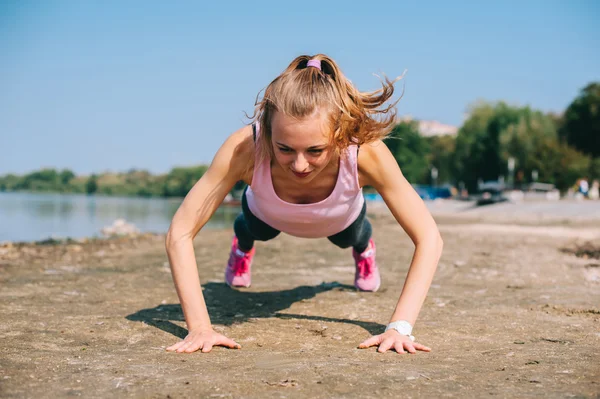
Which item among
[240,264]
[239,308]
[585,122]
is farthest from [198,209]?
[585,122]


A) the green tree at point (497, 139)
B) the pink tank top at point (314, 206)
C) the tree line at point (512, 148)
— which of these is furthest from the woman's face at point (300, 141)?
the green tree at point (497, 139)

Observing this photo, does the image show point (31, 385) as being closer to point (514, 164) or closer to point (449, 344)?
point (449, 344)

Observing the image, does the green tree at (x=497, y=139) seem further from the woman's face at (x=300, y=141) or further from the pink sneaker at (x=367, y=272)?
Answer: the woman's face at (x=300, y=141)

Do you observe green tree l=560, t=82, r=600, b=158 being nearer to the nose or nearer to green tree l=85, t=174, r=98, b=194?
the nose

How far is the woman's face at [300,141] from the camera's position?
9.35 feet

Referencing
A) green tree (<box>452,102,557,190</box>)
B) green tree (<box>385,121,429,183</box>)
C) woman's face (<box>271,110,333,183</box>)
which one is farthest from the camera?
green tree (<box>385,121,429,183</box>)

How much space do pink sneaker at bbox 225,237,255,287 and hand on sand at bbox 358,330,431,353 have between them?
6.94ft

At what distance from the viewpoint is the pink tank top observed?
3426 millimetres

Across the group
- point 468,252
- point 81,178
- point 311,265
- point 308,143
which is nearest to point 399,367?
point 308,143

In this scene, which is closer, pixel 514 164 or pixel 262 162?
pixel 262 162

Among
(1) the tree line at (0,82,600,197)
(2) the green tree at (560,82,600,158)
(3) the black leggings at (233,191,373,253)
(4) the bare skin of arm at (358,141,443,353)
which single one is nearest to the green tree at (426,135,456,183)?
(1) the tree line at (0,82,600,197)

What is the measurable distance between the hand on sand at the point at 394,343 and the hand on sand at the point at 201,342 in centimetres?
70

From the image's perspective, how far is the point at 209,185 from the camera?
3330 mm

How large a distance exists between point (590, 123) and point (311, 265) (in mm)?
48198
